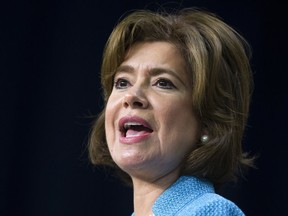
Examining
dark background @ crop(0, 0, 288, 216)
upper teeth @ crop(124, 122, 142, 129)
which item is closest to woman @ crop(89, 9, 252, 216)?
upper teeth @ crop(124, 122, 142, 129)

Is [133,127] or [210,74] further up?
[210,74]

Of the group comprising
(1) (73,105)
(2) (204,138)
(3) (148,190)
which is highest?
(2) (204,138)

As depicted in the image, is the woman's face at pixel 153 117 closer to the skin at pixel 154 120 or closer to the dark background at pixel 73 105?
the skin at pixel 154 120

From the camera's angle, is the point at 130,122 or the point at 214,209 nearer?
the point at 214,209

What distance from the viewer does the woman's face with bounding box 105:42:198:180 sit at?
1.65 meters

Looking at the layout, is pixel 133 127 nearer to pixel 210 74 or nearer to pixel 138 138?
pixel 138 138

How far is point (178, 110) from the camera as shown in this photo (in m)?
1.67

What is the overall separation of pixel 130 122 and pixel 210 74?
0.20 meters

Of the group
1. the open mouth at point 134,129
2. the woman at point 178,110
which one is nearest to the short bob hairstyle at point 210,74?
the woman at point 178,110

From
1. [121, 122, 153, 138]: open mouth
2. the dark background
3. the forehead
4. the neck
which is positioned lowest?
the dark background

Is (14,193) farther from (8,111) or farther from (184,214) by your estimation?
(184,214)

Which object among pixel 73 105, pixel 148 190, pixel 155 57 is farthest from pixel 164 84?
pixel 73 105

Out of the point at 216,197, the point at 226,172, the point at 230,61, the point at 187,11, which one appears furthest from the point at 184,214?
the point at 187,11

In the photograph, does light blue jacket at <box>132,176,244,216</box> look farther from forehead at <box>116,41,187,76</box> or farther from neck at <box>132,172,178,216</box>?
forehead at <box>116,41,187,76</box>
